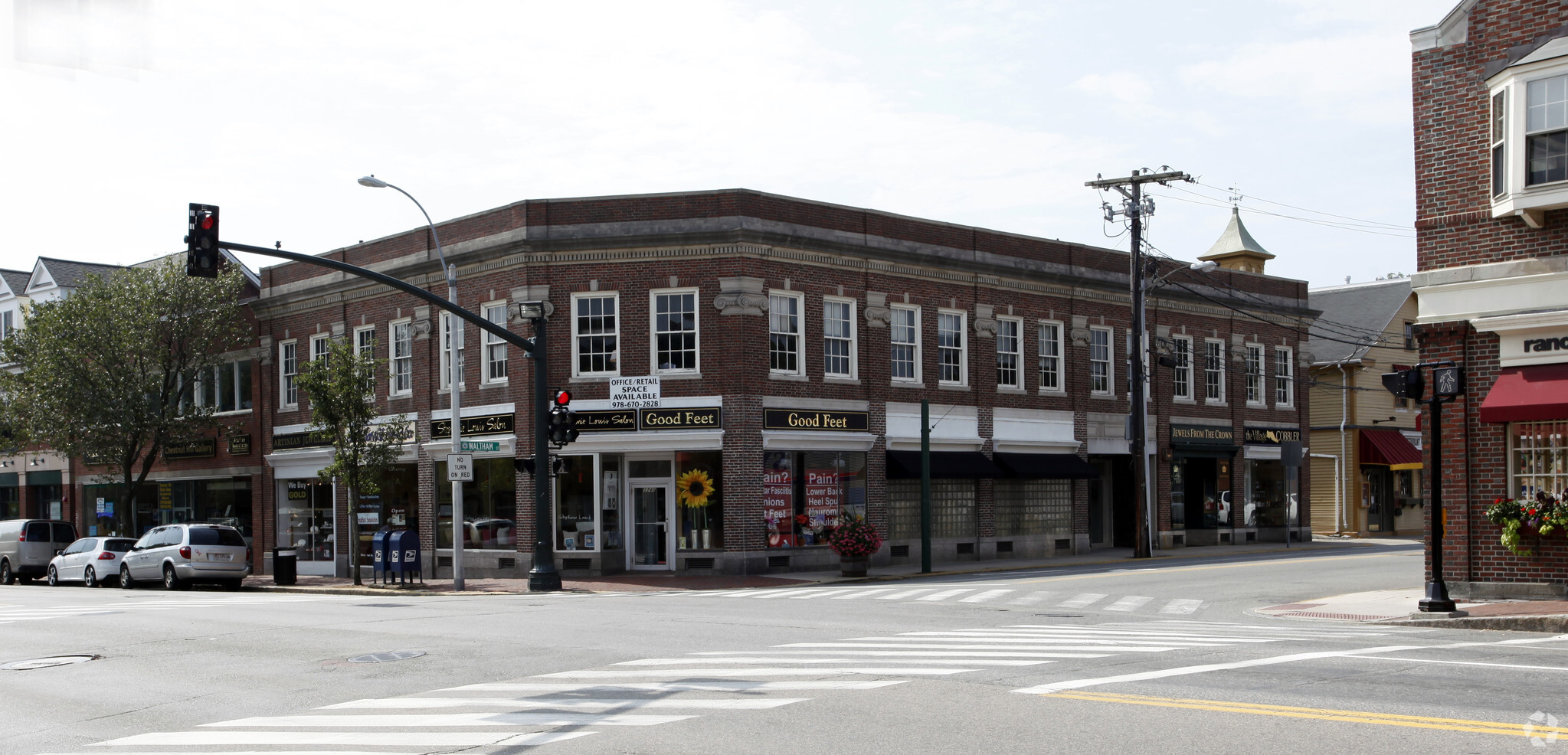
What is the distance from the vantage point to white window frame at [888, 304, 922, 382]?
1280 inches

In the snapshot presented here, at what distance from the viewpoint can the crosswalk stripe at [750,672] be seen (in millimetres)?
11750

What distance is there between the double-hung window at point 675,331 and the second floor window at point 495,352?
4.07 m

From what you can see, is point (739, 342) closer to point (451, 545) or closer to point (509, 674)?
point (451, 545)

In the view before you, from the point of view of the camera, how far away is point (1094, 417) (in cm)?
3725

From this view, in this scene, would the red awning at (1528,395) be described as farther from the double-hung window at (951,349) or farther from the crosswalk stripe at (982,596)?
the double-hung window at (951,349)

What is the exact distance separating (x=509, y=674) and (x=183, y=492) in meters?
35.7

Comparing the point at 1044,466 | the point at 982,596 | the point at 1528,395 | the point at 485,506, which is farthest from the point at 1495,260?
the point at 485,506

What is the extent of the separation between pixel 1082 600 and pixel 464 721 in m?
13.7

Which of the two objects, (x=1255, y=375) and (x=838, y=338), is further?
(x=1255, y=375)

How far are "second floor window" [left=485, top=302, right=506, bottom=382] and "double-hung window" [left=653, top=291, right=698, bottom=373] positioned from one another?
4.07 meters

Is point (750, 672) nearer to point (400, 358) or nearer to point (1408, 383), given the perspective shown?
point (1408, 383)

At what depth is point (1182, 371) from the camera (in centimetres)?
4031

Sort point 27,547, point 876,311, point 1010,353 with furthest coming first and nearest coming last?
point 27,547, point 1010,353, point 876,311

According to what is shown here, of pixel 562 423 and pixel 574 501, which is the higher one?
pixel 562 423
